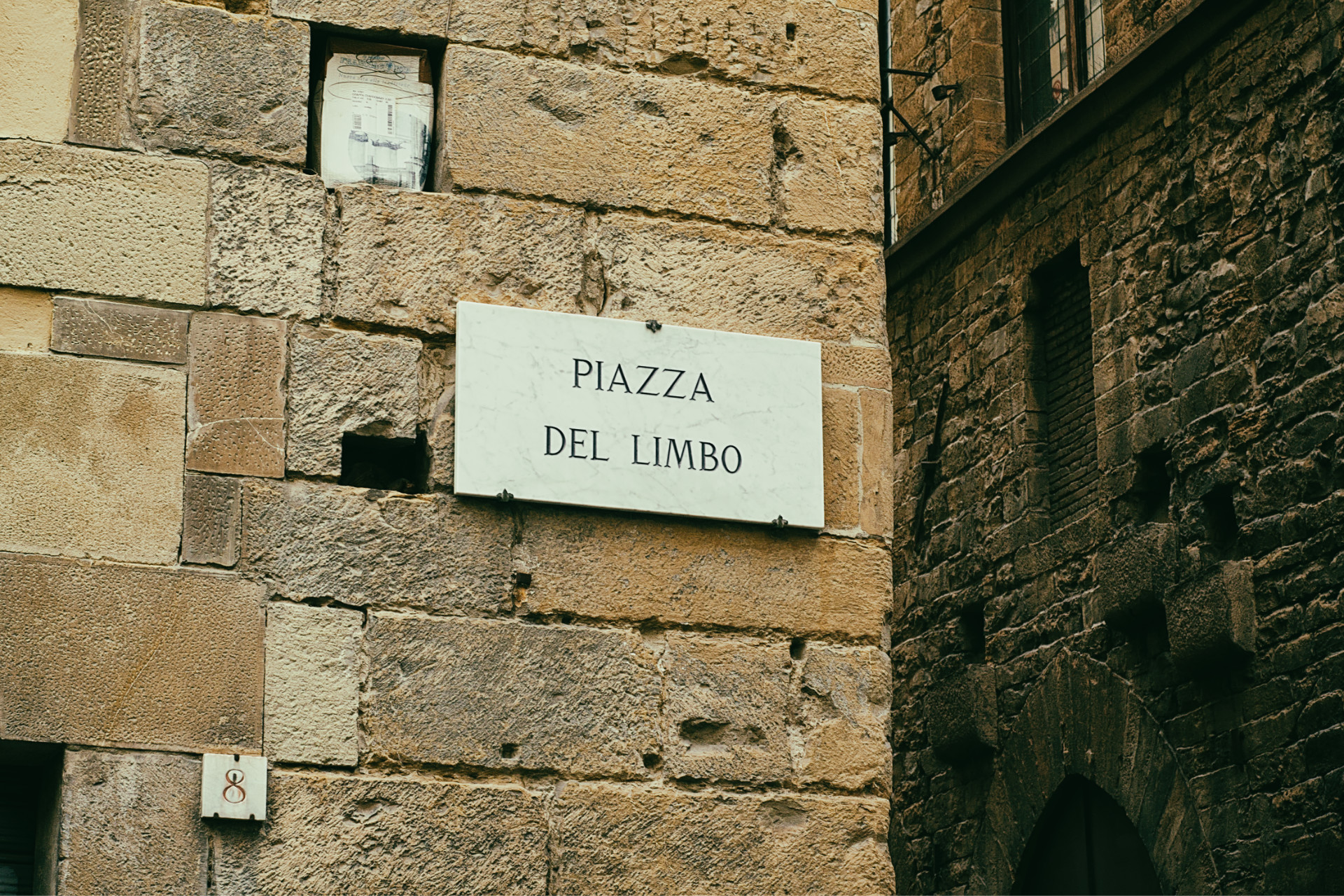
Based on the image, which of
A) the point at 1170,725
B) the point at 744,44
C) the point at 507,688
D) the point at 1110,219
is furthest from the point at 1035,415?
the point at 507,688

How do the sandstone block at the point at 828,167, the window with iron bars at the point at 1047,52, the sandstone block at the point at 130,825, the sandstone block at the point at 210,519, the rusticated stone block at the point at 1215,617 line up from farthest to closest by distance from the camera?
the window with iron bars at the point at 1047,52 < the rusticated stone block at the point at 1215,617 < the sandstone block at the point at 828,167 < the sandstone block at the point at 210,519 < the sandstone block at the point at 130,825

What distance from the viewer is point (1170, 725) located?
871cm

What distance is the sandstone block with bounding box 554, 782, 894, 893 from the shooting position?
142 inches

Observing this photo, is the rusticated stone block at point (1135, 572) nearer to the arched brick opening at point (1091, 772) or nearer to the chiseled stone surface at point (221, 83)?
the arched brick opening at point (1091, 772)

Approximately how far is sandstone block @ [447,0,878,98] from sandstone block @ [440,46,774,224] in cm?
5

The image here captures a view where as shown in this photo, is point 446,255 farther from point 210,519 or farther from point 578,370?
point 210,519

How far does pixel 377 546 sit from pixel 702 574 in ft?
2.16

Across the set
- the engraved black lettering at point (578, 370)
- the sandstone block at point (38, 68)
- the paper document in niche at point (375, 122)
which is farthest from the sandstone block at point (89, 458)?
the engraved black lettering at point (578, 370)

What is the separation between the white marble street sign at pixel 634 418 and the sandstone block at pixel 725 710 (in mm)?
277

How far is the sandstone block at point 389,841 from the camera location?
11.2ft

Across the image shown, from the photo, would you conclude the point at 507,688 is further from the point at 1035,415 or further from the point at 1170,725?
the point at 1035,415

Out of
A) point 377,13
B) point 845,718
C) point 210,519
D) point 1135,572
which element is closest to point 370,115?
point 377,13

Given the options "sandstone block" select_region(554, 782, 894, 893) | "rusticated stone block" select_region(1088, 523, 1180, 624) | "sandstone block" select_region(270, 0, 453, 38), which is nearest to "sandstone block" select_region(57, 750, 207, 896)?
"sandstone block" select_region(554, 782, 894, 893)

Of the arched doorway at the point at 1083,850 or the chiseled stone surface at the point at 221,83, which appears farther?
the arched doorway at the point at 1083,850
